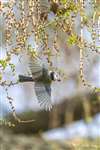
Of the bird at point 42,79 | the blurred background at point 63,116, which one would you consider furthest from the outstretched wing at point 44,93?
the blurred background at point 63,116

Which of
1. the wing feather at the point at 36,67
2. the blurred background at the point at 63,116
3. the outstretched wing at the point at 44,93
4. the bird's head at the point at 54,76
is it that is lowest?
the blurred background at the point at 63,116

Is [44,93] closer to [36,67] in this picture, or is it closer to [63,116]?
[36,67]

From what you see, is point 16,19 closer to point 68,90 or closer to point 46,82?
point 46,82

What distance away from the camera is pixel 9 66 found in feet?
5.45

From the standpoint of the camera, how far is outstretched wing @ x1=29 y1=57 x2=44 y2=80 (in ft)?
5.25

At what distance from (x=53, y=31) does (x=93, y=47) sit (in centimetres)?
12

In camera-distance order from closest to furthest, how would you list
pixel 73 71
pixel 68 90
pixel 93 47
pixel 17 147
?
pixel 93 47 < pixel 17 147 < pixel 73 71 < pixel 68 90

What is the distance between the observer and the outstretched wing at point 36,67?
5.25 ft

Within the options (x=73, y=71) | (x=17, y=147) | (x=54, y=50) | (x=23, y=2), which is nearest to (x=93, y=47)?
(x=54, y=50)

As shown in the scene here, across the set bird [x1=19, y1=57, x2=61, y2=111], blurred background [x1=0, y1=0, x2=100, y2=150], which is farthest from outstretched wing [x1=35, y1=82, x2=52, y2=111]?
blurred background [x1=0, y1=0, x2=100, y2=150]

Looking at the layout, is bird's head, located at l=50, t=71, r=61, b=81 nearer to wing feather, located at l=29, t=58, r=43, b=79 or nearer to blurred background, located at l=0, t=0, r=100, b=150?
wing feather, located at l=29, t=58, r=43, b=79

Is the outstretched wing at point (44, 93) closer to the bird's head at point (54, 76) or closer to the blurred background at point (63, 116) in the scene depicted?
the bird's head at point (54, 76)

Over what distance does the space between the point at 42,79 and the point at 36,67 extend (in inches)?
1.4

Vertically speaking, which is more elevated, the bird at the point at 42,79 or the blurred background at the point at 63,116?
the bird at the point at 42,79
